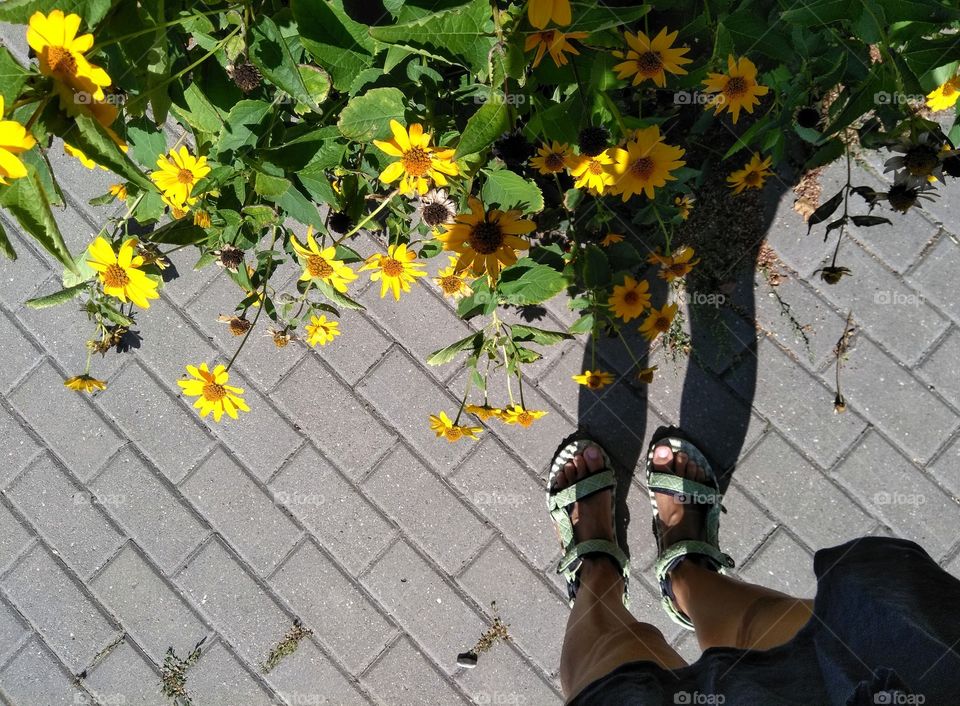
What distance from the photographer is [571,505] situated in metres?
2.56

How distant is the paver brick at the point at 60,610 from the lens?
277cm

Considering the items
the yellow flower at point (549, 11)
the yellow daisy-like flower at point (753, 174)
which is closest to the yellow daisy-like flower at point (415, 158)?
the yellow flower at point (549, 11)

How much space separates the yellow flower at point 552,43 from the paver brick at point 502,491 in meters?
1.64

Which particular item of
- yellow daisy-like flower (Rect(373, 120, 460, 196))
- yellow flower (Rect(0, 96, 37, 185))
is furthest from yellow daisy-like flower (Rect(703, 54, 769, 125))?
yellow flower (Rect(0, 96, 37, 185))

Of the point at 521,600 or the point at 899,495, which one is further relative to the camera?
the point at 521,600

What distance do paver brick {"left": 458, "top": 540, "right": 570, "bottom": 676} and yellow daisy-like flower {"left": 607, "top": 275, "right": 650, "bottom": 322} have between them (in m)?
1.10

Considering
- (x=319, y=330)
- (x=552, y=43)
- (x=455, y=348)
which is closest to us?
(x=552, y=43)

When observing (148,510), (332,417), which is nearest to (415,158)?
(332,417)

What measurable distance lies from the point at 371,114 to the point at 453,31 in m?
0.38

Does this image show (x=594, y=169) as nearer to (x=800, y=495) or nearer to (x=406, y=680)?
(x=800, y=495)

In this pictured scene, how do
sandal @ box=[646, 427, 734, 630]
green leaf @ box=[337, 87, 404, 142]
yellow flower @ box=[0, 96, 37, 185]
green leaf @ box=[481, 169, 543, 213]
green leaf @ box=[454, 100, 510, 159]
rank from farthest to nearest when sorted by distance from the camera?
sandal @ box=[646, 427, 734, 630]
green leaf @ box=[481, 169, 543, 213]
green leaf @ box=[337, 87, 404, 142]
green leaf @ box=[454, 100, 510, 159]
yellow flower @ box=[0, 96, 37, 185]

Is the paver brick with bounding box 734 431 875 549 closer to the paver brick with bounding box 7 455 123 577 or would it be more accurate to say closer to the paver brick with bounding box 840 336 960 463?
the paver brick with bounding box 840 336 960 463

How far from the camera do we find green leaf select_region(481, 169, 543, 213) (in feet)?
5.27

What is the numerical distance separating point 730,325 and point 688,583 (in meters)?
1.00
